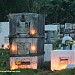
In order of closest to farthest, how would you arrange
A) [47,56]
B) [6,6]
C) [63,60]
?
[63,60], [47,56], [6,6]

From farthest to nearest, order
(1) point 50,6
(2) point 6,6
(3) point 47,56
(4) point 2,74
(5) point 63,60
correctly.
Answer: (1) point 50,6, (2) point 6,6, (3) point 47,56, (5) point 63,60, (4) point 2,74

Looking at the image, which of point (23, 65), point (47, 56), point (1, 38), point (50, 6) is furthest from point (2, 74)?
point (50, 6)

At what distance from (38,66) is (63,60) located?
129 centimetres

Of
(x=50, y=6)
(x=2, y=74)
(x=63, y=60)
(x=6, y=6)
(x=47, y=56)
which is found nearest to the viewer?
(x=2, y=74)

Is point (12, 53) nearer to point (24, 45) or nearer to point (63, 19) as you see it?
point (24, 45)

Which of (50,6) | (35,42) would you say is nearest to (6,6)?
(35,42)

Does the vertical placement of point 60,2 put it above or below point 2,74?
above

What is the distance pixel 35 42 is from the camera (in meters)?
14.5

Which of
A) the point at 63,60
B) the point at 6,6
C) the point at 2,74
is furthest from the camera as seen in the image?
the point at 6,6

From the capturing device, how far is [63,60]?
13609mm

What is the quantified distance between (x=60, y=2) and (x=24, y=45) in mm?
30997

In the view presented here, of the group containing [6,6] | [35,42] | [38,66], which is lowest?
[38,66]

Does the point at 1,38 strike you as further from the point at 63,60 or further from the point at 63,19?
the point at 63,19

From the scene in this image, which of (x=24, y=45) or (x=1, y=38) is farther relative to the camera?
(x=1, y=38)
